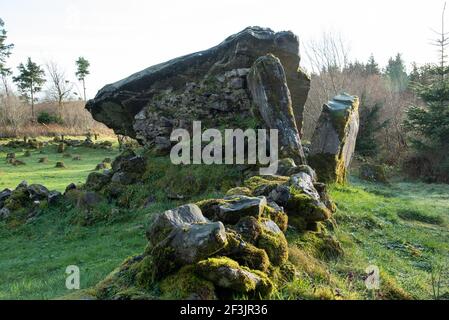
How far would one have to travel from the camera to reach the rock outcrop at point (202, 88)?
43.5 ft

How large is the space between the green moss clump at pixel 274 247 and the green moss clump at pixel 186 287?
1230 mm

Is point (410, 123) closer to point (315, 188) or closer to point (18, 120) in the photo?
point (315, 188)

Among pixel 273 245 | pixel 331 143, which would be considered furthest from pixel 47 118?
pixel 273 245

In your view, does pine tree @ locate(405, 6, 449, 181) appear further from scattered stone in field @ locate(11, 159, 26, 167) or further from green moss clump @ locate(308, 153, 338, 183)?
scattered stone in field @ locate(11, 159, 26, 167)

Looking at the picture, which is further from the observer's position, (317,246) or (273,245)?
(317,246)

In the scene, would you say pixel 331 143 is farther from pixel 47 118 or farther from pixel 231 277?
pixel 47 118

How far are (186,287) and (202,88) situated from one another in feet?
33.4

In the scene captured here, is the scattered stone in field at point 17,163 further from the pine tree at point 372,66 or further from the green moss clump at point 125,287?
the pine tree at point 372,66

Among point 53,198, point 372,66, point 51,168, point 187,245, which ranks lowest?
point 51,168

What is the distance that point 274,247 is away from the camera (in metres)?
5.24

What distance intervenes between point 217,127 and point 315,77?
28.5m

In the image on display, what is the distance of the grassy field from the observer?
5.66 m

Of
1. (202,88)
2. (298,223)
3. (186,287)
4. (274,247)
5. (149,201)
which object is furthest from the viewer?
(202,88)

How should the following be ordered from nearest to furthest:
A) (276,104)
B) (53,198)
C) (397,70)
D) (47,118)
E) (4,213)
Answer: (276,104), (4,213), (53,198), (47,118), (397,70)
